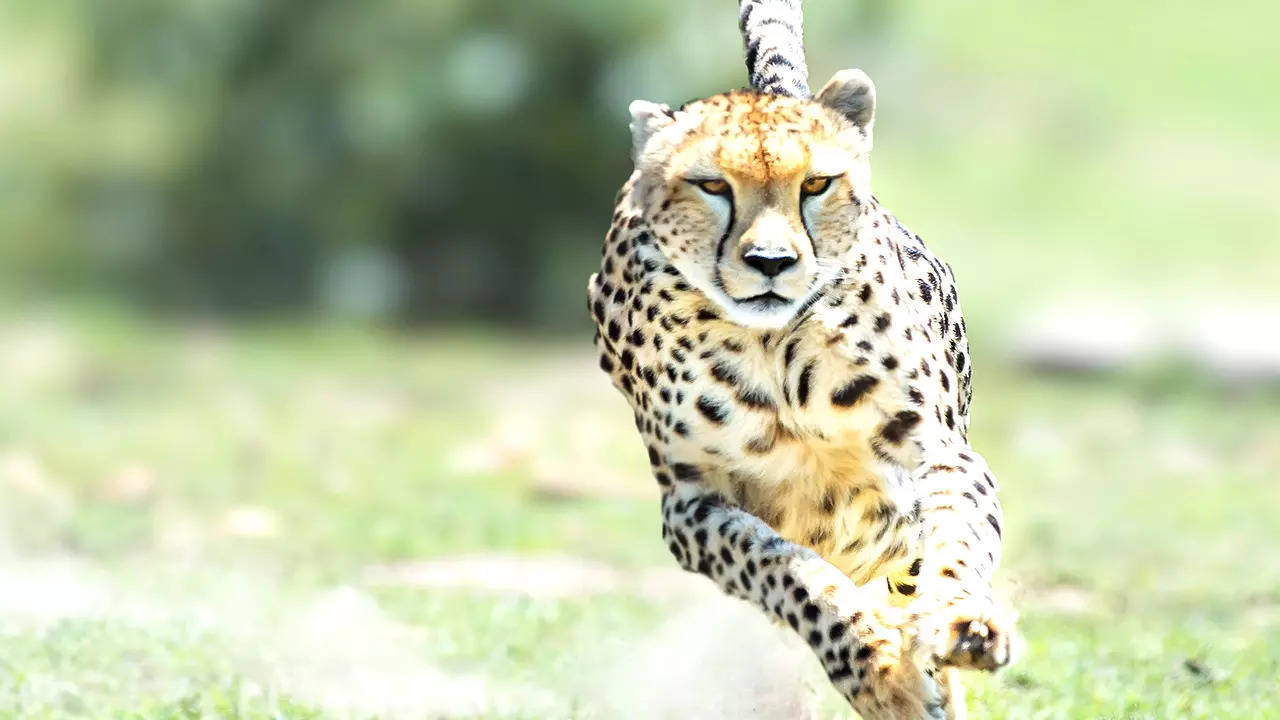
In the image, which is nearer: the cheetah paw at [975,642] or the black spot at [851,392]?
the cheetah paw at [975,642]

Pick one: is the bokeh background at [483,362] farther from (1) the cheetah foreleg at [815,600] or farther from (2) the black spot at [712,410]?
(2) the black spot at [712,410]

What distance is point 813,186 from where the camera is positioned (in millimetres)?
4176

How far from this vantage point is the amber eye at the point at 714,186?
4160mm

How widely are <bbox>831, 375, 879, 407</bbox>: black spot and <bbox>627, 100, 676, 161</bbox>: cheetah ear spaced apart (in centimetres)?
68

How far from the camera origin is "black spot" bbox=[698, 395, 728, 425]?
447cm

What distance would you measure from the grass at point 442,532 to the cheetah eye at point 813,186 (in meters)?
1.51

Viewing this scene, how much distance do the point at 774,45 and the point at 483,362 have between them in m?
7.73

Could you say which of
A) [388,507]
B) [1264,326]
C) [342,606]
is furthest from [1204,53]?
[342,606]

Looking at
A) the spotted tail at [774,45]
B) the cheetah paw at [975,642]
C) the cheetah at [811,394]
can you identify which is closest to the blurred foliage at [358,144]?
the spotted tail at [774,45]

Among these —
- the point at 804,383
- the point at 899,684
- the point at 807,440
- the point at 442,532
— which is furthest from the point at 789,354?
the point at 442,532

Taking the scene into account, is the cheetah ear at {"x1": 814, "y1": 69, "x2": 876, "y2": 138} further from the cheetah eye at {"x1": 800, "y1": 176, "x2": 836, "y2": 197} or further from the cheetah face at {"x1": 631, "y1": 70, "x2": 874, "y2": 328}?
the cheetah eye at {"x1": 800, "y1": 176, "x2": 836, "y2": 197}

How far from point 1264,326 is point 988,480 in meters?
8.28

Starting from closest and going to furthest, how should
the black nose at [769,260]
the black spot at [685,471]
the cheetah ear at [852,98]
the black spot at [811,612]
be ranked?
the black nose at [769,260] < the black spot at [811,612] < the cheetah ear at [852,98] < the black spot at [685,471]

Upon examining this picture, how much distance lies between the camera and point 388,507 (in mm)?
9102
